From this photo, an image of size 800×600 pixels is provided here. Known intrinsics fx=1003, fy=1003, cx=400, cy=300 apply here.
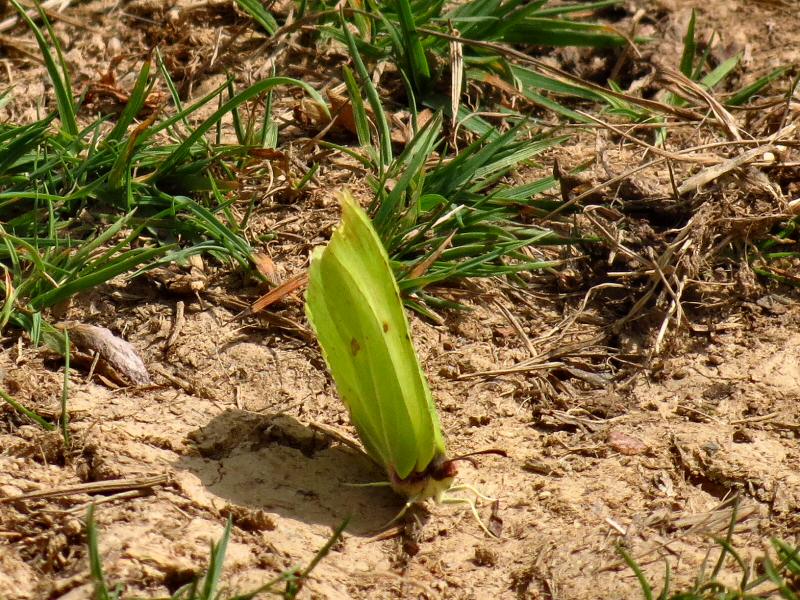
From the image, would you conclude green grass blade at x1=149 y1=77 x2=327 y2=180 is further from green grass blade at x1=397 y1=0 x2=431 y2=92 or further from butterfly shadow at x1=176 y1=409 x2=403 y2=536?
butterfly shadow at x1=176 y1=409 x2=403 y2=536

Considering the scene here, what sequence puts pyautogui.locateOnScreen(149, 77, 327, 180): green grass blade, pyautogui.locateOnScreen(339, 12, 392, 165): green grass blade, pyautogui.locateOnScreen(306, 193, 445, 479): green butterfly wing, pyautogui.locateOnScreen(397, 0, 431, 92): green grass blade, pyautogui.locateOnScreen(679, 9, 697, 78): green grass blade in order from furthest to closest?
pyautogui.locateOnScreen(679, 9, 697, 78): green grass blade < pyautogui.locateOnScreen(397, 0, 431, 92): green grass blade < pyautogui.locateOnScreen(339, 12, 392, 165): green grass blade < pyautogui.locateOnScreen(149, 77, 327, 180): green grass blade < pyautogui.locateOnScreen(306, 193, 445, 479): green butterfly wing

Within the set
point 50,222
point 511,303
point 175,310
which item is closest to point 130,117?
point 50,222

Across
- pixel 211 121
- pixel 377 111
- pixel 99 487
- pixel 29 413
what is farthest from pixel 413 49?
pixel 99 487

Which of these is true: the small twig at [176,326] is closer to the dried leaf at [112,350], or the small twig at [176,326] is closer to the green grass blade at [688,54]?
the dried leaf at [112,350]

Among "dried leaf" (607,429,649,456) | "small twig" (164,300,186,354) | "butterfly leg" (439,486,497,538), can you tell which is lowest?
"dried leaf" (607,429,649,456)

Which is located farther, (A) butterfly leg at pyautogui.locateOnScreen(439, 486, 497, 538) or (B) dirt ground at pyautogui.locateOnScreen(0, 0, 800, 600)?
(A) butterfly leg at pyautogui.locateOnScreen(439, 486, 497, 538)

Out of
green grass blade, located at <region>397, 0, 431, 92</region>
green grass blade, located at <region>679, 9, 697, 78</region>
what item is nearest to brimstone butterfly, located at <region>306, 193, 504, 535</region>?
green grass blade, located at <region>397, 0, 431, 92</region>

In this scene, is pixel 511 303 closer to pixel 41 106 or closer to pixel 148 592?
pixel 148 592
